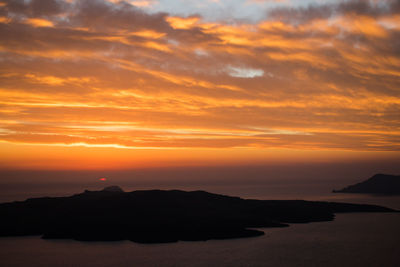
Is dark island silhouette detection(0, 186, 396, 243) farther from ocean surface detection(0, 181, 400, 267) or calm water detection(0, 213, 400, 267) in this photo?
calm water detection(0, 213, 400, 267)

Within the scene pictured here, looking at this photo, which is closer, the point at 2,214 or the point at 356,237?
the point at 356,237

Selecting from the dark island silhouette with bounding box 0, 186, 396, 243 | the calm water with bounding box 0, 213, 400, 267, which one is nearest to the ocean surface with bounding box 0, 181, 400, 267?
the calm water with bounding box 0, 213, 400, 267

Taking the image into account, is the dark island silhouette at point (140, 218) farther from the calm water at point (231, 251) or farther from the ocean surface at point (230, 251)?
the calm water at point (231, 251)

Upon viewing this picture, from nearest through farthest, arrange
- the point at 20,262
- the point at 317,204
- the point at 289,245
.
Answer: the point at 20,262, the point at 289,245, the point at 317,204

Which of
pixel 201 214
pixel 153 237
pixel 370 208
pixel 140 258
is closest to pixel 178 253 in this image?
pixel 140 258

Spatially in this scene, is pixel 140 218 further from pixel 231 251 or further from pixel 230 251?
pixel 231 251

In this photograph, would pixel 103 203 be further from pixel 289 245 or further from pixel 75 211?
pixel 289 245

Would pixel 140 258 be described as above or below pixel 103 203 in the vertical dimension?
below

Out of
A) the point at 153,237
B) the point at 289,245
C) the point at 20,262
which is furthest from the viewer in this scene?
the point at 153,237

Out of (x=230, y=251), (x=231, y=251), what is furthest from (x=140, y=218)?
(x=231, y=251)
